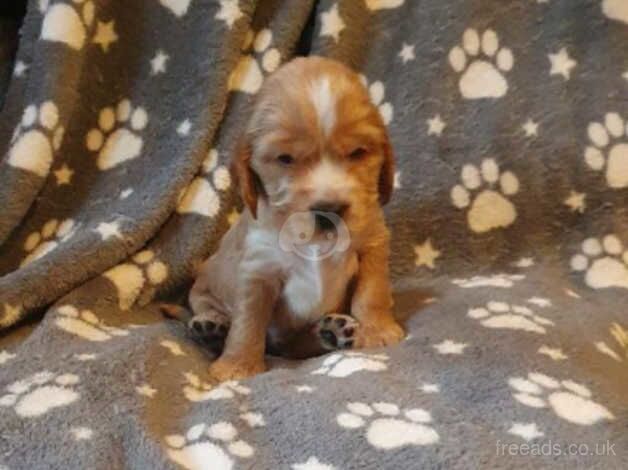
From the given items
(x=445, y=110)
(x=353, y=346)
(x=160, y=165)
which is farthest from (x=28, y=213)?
(x=445, y=110)

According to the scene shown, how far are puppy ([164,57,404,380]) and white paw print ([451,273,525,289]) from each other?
1.14ft

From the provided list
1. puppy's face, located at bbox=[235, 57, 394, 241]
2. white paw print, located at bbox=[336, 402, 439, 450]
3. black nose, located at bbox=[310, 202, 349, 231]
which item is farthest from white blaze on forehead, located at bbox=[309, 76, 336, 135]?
white paw print, located at bbox=[336, 402, 439, 450]

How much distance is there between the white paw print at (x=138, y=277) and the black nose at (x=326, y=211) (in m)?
0.58

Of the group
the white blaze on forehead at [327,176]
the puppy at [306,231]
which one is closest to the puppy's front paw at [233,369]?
the puppy at [306,231]

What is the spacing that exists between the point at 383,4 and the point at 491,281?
0.74m

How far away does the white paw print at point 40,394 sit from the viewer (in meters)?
1.69

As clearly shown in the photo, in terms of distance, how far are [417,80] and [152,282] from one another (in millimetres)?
814

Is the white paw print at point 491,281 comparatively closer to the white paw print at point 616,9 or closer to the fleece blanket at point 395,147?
the fleece blanket at point 395,147

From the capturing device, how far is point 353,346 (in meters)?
2.04

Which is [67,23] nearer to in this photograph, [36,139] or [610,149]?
[36,139]

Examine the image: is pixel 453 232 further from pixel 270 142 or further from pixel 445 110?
pixel 270 142

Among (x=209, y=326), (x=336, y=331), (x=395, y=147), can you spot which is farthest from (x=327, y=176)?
(x=395, y=147)

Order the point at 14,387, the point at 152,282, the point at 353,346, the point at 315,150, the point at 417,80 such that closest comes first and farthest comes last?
the point at 14,387 < the point at 315,150 < the point at 353,346 < the point at 152,282 < the point at 417,80

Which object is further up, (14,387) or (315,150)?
(315,150)
